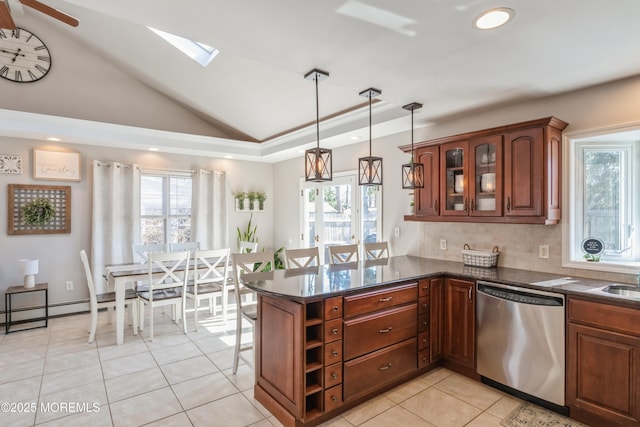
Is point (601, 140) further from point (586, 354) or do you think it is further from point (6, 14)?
point (6, 14)

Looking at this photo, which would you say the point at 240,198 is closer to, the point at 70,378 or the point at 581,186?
the point at 70,378

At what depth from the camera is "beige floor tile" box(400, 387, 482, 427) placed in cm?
241

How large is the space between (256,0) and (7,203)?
4658 millimetres

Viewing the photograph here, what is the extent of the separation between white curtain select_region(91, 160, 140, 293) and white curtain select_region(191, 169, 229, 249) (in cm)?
86

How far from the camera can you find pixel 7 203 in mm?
4406

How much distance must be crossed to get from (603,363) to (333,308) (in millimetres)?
1799

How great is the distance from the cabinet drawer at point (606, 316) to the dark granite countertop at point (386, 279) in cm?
5

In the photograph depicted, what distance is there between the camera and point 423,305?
3018mm

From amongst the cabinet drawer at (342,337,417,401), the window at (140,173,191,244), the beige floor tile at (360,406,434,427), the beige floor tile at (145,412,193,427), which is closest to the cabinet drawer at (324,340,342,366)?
the cabinet drawer at (342,337,417,401)

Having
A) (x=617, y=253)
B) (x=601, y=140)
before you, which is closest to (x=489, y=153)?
(x=601, y=140)

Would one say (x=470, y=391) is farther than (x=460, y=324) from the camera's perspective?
No

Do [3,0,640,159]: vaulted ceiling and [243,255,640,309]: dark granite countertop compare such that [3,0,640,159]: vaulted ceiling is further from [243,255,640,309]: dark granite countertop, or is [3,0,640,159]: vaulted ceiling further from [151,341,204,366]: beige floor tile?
[151,341,204,366]: beige floor tile

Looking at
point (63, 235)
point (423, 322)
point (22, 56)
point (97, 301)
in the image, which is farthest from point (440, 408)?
point (22, 56)

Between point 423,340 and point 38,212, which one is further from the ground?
point 38,212
